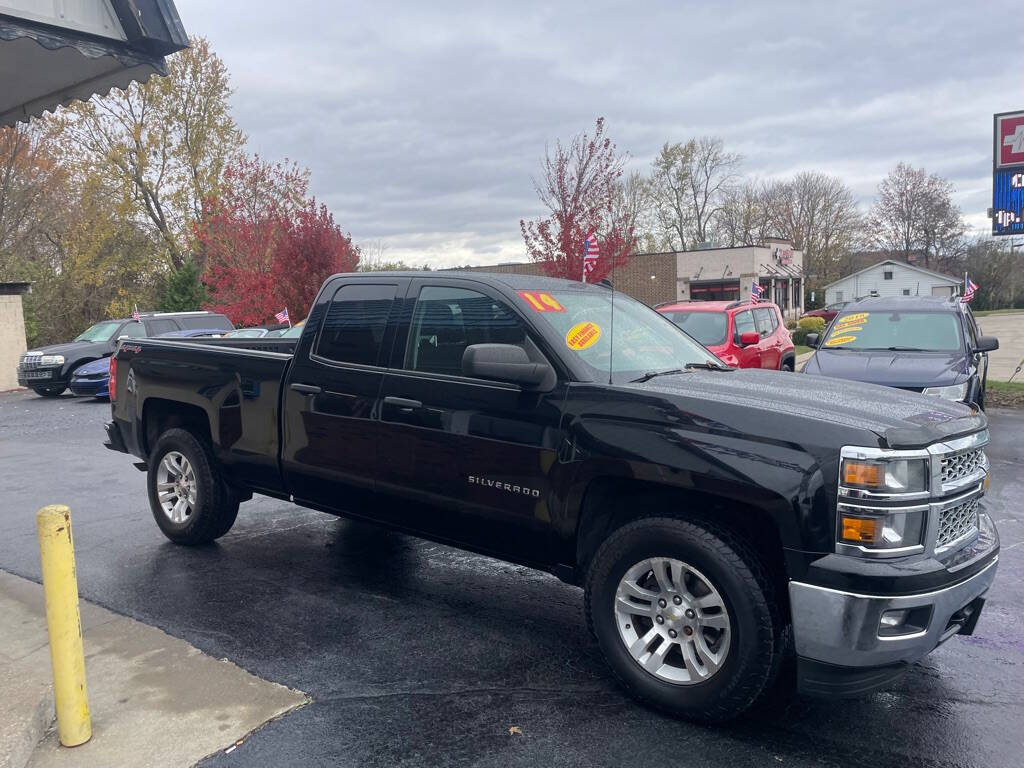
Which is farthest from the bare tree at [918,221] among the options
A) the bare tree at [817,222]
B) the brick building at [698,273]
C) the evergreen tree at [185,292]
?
the evergreen tree at [185,292]

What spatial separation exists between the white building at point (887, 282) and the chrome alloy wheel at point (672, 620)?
75864mm

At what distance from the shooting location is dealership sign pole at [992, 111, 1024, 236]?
14.5 m

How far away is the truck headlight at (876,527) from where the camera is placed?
10.2ft

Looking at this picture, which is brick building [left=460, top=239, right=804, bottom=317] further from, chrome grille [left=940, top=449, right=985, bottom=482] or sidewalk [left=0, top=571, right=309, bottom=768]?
chrome grille [left=940, top=449, right=985, bottom=482]

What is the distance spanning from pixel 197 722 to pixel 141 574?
2295mm

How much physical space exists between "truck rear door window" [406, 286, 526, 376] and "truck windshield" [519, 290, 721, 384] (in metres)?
0.18

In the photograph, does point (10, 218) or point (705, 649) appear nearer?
point (705, 649)

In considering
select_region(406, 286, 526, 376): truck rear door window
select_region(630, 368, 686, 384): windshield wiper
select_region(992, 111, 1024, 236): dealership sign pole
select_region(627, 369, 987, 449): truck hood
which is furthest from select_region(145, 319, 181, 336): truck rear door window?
select_region(992, 111, 1024, 236): dealership sign pole

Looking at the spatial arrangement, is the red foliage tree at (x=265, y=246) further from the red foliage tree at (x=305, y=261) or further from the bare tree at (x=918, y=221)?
the bare tree at (x=918, y=221)

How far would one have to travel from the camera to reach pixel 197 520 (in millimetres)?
5820

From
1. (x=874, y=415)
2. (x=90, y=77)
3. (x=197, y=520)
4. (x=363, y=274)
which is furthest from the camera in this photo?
(x=197, y=520)

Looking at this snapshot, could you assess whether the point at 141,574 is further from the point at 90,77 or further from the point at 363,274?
the point at 90,77

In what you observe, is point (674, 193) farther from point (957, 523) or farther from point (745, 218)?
point (957, 523)

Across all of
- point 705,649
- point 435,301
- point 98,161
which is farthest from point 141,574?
point 98,161
